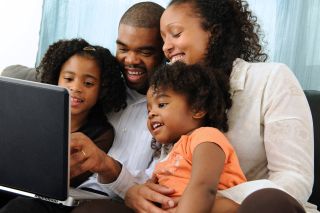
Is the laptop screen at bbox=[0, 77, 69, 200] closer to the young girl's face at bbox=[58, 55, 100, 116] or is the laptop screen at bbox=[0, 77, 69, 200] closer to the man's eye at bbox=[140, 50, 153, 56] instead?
the young girl's face at bbox=[58, 55, 100, 116]

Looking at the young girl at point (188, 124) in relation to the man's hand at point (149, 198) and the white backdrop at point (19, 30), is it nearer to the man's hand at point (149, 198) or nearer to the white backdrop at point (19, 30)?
the man's hand at point (149, 198)

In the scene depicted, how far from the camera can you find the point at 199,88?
4.14 feet

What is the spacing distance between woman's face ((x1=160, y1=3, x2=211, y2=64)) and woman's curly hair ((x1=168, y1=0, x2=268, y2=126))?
0.02 metres

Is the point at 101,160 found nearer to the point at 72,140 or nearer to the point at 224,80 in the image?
the point at 72,140

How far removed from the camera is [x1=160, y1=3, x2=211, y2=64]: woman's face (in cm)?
140

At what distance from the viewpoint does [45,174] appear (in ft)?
3.32

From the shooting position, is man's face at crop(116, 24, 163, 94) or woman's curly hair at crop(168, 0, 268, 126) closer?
woman's curly hair at crop(168, 0, 268, 126)

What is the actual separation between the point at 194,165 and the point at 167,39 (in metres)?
0.51

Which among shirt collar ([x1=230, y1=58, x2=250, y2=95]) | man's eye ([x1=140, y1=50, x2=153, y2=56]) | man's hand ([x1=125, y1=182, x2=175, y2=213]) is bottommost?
man's hand ([x1=125, y1=182, x2=175, y2=213])

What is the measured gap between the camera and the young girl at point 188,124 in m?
1.12

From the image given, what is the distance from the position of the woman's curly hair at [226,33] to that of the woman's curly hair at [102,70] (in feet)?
0.97

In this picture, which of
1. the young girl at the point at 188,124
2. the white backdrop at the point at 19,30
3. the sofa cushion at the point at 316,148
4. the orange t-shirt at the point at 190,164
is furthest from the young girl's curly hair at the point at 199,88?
the white backdrop at the point at 19,30

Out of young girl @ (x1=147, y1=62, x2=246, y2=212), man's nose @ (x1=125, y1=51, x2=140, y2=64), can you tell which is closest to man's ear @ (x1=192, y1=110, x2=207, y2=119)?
young girl @ (x1=147, y1=62, x2=246, y2=212)

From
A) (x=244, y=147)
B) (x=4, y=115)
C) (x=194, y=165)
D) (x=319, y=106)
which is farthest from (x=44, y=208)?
(x=319, y=106)
